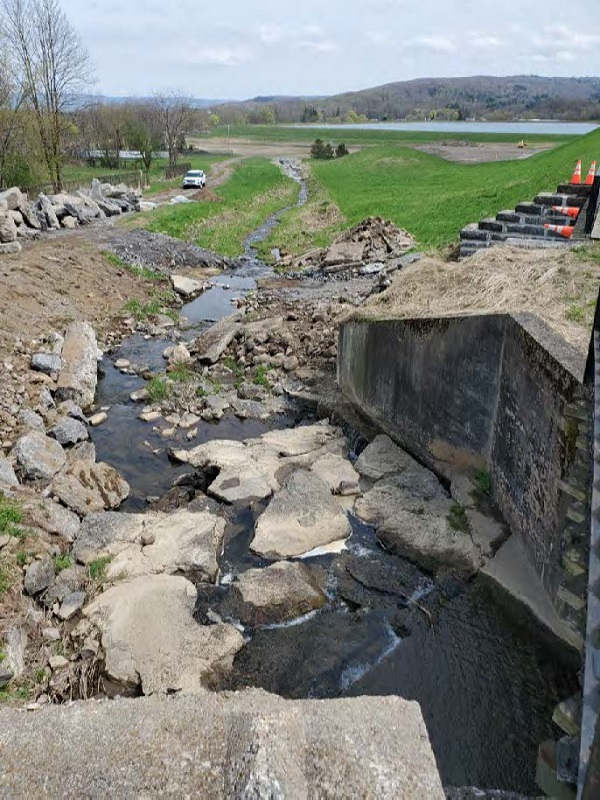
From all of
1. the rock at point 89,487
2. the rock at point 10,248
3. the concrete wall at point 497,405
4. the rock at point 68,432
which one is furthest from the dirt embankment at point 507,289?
the rock at point 10,248

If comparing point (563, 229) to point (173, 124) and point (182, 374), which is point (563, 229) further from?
point (173, 124)

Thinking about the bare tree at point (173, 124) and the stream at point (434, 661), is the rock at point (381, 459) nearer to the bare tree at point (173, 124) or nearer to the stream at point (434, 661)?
the stream at point (434, 661)

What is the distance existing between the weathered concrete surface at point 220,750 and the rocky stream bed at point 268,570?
213 centimetres

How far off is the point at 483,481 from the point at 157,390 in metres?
7.55

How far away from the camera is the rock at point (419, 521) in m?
8.16

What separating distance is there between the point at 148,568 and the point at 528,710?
15.0 feet

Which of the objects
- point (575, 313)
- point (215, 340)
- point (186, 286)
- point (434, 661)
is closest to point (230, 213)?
point (186, 286)

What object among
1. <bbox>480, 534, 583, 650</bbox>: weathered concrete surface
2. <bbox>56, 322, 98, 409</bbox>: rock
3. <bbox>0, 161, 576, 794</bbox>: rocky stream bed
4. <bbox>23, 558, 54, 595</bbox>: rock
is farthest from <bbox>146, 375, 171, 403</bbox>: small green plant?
<bbox>480, 534, 583, 650</bbox>: weathered concrete surface

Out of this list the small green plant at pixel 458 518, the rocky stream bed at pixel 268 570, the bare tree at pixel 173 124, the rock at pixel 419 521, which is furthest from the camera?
the bare tree at pixel 173 124

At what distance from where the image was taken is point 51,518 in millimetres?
8602

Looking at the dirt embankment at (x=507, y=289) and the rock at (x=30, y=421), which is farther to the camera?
the rock at (x=30, y=421)

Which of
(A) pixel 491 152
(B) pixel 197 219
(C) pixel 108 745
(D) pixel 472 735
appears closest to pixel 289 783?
(C) pixel 108 745

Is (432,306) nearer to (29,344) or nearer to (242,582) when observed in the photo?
(242,582)

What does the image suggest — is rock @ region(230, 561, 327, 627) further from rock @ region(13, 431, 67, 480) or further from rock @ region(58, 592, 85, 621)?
rock @ region(13, 431, 67, 480)
